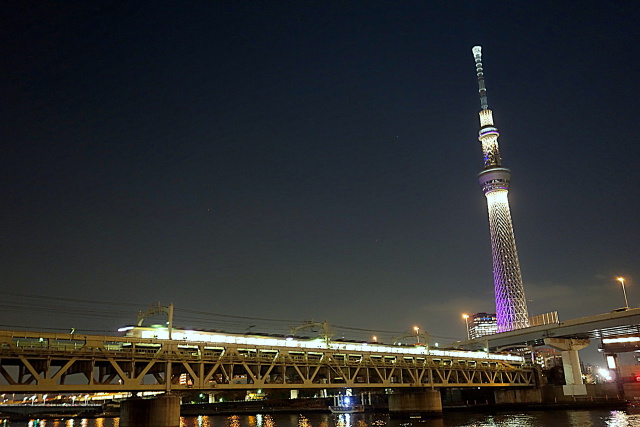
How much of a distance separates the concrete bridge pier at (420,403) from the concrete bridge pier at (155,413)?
155 feet

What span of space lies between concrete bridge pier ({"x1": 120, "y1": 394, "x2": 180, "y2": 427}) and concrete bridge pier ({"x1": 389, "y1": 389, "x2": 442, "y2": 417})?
47.3 m

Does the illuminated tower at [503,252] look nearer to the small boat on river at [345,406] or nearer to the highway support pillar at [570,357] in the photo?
the highway support pillar at [570,357]

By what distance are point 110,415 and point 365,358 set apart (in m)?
141

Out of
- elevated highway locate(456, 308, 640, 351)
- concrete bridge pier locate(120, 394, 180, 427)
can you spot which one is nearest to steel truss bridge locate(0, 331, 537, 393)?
concrete bridge pier locate(120, 394, 180, 427)

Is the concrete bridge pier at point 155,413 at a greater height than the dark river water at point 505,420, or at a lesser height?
greater

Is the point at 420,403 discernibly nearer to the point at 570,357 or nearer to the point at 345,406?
the point at 345,406

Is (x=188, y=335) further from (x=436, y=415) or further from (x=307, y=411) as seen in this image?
(x=307, y=411)

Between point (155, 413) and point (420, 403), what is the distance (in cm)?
4947

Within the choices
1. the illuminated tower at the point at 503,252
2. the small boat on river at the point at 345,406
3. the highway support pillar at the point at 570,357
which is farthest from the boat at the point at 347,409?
the illuminated tower at the point at 503,252

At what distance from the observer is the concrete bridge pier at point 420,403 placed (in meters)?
87.7

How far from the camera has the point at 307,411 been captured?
14638 centimetres

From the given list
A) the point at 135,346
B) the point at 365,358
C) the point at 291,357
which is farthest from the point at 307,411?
the point at 135,346

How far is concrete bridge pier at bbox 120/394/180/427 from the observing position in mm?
53787

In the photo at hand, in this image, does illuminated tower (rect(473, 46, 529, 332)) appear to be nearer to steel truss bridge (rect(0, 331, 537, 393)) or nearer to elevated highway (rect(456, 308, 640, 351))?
elevated highway (rect(456, 308, 640, 351))
